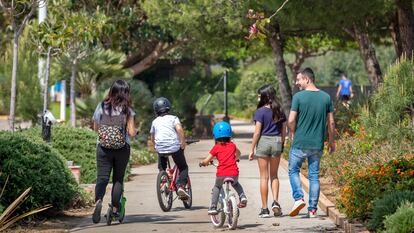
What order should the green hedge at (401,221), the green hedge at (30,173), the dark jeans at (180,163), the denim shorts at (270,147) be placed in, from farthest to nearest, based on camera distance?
the dark jeans at (180,163) → the denim shorts at (270,147) → the green hedge at (30,173) → the green hedge at (401,221)

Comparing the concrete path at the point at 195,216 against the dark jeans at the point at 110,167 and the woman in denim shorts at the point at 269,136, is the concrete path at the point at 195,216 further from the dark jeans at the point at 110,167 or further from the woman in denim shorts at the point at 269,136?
the woman in denim shorts at the point at 269,136

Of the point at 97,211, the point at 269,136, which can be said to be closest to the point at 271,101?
the point at 269,136

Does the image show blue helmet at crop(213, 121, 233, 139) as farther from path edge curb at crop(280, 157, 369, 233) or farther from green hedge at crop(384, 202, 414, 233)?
green hedge at crop(384, 202, 414, 233)

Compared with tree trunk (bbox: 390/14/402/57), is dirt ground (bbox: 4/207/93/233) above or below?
below

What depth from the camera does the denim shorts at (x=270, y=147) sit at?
13297 millimetres

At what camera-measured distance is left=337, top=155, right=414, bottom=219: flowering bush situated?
11.3 metres

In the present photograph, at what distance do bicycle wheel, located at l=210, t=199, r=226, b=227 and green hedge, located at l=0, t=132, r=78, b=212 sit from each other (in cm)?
200

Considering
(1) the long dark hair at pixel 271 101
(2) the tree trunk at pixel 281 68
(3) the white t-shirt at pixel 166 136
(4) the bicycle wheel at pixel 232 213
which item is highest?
(2) the tree trunk at pixel 281 68

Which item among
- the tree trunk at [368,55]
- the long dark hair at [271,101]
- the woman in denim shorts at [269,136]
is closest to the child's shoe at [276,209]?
the woman in denim shorts at [269,136]

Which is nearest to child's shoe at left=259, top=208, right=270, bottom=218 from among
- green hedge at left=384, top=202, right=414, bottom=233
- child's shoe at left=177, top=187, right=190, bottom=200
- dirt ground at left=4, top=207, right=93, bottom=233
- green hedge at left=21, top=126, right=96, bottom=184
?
child's shoe at left=177, top=187, right=190, bottom=200

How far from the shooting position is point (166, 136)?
46.6 ft

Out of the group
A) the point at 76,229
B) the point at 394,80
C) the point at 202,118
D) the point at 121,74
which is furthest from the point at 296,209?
the point at 202,118

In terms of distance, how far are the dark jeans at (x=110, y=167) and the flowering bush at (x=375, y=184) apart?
108 inches

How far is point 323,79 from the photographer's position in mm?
62938
